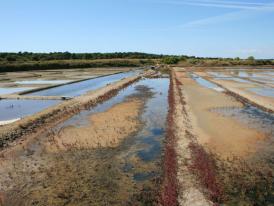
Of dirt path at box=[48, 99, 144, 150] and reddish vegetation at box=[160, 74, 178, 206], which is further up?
reddish vegetation at box=[160, 74, 178, 206]

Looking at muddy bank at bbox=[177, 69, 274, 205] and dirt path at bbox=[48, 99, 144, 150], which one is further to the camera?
dirt path at bbox=[48, 99, 144, 150]

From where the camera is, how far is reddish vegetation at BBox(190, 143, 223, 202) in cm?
895

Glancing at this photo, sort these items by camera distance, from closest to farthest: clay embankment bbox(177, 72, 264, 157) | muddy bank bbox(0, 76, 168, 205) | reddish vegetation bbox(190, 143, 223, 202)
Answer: reddish vegetation bbox(190, 143, 223, 202) → muddy bank bbox(0, 76, 168, 205) → clay embankment bbox(177, 72, 264, 157)

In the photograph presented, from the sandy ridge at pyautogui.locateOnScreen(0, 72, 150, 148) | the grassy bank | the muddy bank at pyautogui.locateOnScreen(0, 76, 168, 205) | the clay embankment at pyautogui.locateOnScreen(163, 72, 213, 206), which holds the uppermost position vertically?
the clay embankment at pyautogui.locateOnScreen(163, 72, 213, 206)

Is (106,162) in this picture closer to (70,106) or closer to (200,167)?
(200,167)

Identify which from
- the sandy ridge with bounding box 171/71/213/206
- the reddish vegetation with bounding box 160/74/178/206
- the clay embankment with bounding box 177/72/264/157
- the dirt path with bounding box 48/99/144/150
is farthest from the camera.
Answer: the dirt path with bounding box 48/99/144/150

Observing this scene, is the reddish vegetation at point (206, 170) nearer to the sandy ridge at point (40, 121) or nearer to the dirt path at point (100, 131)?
the dirt path at point (100, 131)

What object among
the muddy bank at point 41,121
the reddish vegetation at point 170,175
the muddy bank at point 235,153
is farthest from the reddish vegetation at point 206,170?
the muddy bank at point 41,121

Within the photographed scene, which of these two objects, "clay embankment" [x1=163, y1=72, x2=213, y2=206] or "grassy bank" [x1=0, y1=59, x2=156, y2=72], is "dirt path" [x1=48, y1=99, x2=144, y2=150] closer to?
"clay embankment" [x1=163, y1=72, x2=213, y2=206]

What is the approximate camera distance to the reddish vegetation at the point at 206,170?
895 cm

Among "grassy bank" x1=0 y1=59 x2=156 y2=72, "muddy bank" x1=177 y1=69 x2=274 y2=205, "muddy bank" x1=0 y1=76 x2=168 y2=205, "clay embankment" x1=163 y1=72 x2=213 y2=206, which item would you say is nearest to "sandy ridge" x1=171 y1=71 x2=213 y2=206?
"clay embankment" x1=163 y1=72 x2=213 y2=206

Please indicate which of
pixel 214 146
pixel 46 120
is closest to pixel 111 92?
pixel 46 120

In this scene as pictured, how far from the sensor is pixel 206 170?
34.3ft

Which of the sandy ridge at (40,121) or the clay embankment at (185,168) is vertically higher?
the clay embankment at (185,168)
